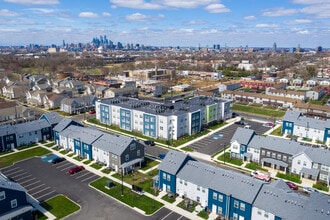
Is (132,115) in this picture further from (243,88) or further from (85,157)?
(243,88)

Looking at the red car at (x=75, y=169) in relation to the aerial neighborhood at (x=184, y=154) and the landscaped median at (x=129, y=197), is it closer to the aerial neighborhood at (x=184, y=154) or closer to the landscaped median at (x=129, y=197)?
the aerial neighborhood at (x=184, y=154)

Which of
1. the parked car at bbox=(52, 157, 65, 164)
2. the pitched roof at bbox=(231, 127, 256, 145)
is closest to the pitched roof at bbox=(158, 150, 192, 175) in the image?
the pitched roof at bbox=(231, 127, 256, 145)

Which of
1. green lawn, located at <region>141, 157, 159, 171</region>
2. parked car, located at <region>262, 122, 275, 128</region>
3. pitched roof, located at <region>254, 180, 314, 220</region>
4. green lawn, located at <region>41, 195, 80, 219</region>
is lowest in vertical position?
green lawn, located at <region>41, 195, 80, 219</region>

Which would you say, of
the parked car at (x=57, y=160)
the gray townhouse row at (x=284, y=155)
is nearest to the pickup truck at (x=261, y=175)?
the gray townhouse row at (x=284, y=155)

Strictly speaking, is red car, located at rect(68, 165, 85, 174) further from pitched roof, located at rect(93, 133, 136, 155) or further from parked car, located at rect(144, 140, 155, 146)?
parked car, located at rect(144, 140, 155, 146)

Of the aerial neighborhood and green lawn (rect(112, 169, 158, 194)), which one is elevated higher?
the aerial neighborhood
